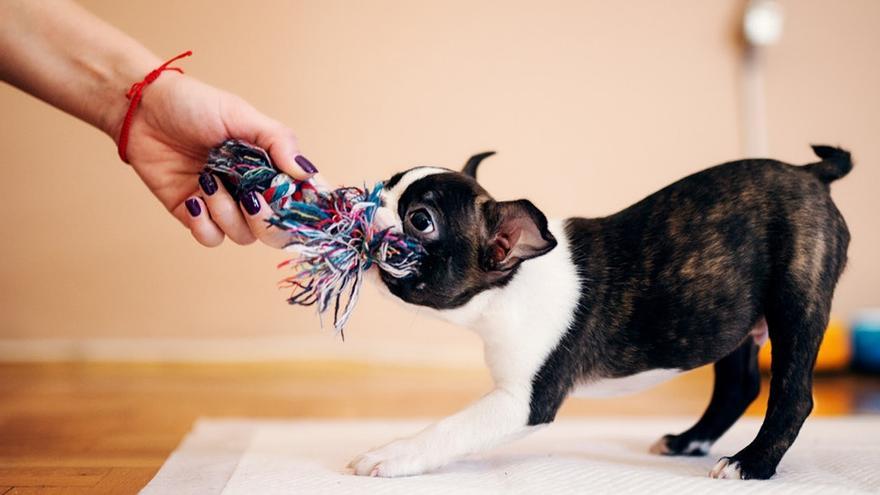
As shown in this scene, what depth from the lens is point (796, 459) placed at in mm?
1604

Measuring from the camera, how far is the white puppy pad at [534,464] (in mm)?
1370

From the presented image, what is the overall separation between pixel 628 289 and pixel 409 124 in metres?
2.09

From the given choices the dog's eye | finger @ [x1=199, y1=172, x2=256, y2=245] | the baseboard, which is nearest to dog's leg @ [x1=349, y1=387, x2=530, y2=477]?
the dog's eye

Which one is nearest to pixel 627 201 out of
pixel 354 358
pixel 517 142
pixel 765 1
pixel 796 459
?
pixel 517 142

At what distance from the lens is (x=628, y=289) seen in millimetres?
1503

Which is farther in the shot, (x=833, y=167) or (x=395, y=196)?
(x=833, y=167)

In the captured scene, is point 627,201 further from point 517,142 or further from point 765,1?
point 765,1

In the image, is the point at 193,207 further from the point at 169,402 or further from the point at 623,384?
the point at 169,402

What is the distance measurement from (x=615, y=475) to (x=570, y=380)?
17 cm

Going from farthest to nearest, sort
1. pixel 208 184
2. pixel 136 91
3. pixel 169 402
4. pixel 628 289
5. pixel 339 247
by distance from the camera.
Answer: pixel 169 402 < pixel 136 91 < pixel 208 184 < pixel 628 289 < pixel 339 247

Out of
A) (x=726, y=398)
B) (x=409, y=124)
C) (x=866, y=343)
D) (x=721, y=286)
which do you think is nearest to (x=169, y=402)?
(x=409, y=124)

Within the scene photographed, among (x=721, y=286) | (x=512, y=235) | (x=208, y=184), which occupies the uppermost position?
(x=208, y=184)

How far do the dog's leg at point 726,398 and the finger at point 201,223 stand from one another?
960 millimetres

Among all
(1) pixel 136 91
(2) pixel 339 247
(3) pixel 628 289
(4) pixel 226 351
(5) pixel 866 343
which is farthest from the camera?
(4) pixel 226 351
